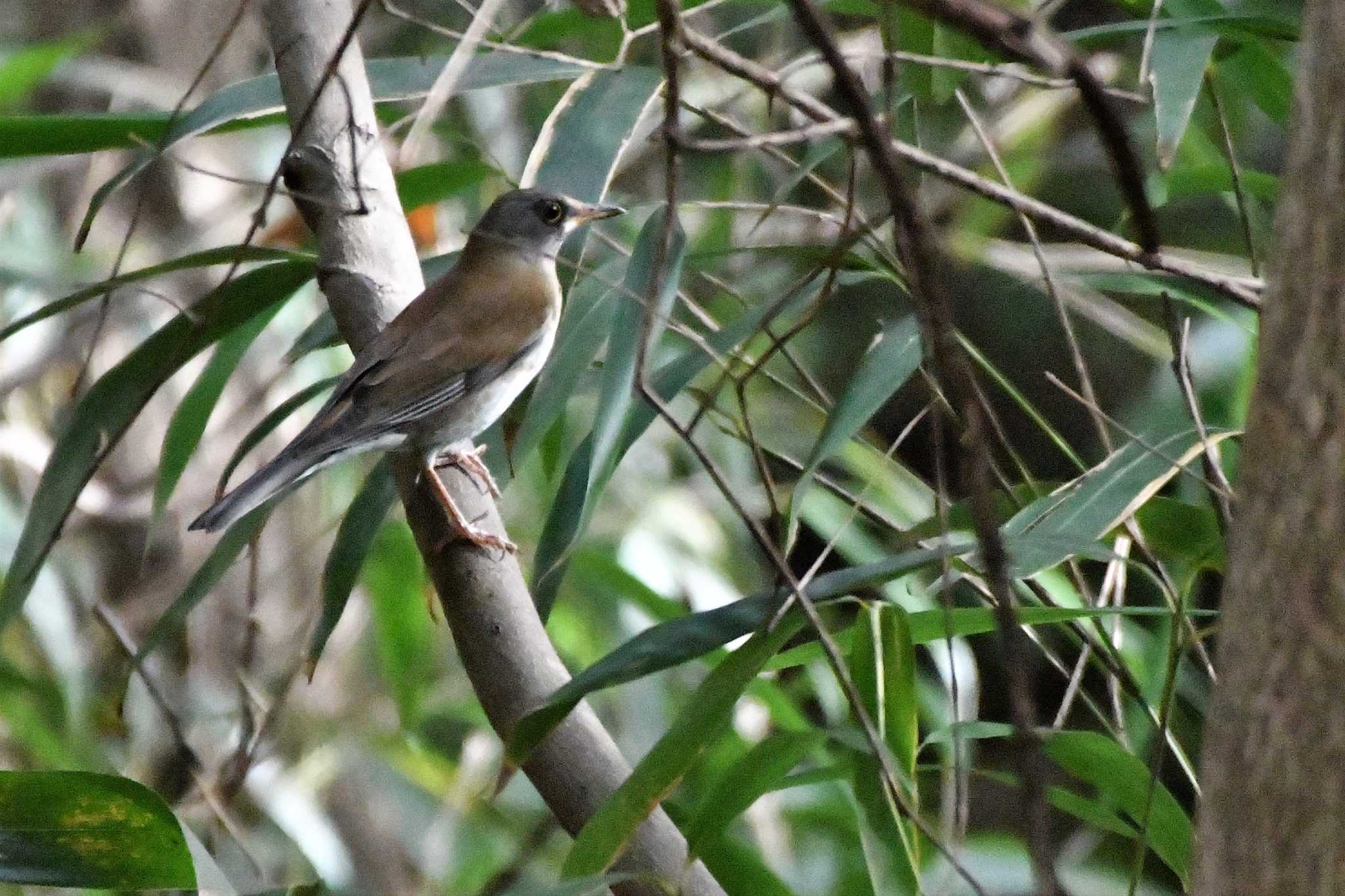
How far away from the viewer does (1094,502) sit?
2.19 meters

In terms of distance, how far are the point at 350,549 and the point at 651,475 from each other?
114 inches

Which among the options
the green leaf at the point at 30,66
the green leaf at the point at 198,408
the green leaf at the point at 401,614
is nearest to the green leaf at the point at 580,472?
the green leaf at the point at 198,408

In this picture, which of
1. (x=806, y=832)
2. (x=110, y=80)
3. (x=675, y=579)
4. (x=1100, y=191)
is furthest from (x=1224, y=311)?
(x=1100, y=191)

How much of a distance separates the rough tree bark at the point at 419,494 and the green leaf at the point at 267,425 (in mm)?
253

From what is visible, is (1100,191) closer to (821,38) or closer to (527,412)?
(527,412)

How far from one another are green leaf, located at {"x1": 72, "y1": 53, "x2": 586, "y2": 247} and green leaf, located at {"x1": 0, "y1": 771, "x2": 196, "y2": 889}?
87cm

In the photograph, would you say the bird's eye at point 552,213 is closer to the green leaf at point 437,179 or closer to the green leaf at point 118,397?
the green leaf at point 437,179

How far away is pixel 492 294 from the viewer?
4.09 m

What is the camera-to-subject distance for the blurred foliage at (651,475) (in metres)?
2.12

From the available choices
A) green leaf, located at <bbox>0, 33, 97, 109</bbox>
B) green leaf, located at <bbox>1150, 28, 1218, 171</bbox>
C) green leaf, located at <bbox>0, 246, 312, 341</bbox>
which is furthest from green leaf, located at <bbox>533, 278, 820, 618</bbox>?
green leaf, located at <bbox>0, 33, 97, 109</bbox>

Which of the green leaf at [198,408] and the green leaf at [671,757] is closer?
the green leaf at [671,757]

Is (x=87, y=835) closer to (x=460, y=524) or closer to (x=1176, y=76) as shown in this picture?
(x=460, y=524)

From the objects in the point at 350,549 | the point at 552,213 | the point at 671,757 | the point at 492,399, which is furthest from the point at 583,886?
the point at 552,213

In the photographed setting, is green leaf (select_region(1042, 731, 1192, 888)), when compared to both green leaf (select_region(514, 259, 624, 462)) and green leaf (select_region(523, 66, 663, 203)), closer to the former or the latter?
green leaf (select_region(514, 259, 624, 462))
